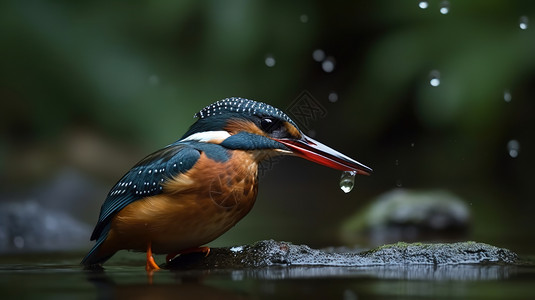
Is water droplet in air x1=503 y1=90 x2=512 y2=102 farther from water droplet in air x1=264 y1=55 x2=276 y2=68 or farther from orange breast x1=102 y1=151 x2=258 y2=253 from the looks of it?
orange breast x1=102 y1=151 x2=258 y2=253

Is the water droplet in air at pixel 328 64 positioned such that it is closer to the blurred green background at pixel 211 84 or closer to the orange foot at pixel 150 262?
the blurred green background at pixel 211 84

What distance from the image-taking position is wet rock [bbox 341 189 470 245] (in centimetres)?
544

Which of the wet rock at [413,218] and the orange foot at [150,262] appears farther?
the wet rock at [413,218]

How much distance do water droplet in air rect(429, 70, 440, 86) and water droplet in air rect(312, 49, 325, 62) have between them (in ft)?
4.33

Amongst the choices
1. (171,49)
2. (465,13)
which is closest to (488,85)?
(465,13)

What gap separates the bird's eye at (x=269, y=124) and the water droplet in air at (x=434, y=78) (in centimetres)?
352

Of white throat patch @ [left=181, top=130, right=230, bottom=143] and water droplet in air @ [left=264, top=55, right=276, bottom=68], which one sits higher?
water droplet in air @ [left=264, top=55, right=276, bottom=68]

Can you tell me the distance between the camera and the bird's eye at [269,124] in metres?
3.06

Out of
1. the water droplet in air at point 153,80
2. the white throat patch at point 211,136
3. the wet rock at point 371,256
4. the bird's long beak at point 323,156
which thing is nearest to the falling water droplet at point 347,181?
the bird's long beak at point 323,156

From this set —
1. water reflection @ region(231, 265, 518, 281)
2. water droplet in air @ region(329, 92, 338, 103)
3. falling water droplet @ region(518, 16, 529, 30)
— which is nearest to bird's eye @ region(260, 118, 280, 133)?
water reflection @ region(231, 265, 518, 281)

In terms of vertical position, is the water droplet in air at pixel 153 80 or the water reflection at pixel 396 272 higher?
the water droplet in air at pixel 153 80

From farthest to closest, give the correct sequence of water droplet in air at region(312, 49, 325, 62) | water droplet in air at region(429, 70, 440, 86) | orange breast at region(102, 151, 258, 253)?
1. water droplet in air at region(312, 49, 325, 62)
2. water droplet in air at region(429, 70, 440, 86)
3. orange breast at region(102, 151, 258, 253)

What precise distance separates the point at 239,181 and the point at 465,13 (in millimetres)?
4503

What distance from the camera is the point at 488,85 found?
21.3 ft
